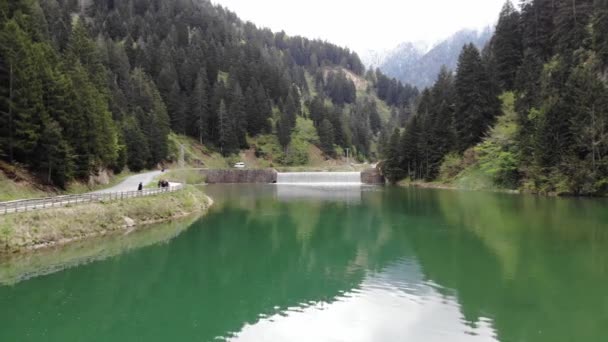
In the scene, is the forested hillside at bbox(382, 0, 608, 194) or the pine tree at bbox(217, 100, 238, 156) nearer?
the forested hillside at bbox(382, 0, 608, 194)

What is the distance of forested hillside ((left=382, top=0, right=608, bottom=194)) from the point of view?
58094mm

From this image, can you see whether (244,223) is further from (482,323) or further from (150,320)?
(482,323)

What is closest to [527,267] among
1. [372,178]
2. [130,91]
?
[372,178]

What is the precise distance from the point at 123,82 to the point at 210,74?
3970 cm

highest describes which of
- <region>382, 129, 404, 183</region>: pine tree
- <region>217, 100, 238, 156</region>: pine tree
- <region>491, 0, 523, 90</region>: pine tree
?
<region>491, 0, 523, 90</region>: pine tree

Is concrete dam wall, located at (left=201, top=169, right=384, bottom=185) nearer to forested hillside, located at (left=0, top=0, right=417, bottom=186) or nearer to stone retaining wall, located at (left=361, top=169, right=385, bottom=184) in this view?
stone retaining wall, located at (left=361, top=169, right=385, bottom=184)

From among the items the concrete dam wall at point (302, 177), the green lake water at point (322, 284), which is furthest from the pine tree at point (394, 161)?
the green lake water at point (322, 284)

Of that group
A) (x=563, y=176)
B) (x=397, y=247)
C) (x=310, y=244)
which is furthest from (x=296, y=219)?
(x=563, y=176)

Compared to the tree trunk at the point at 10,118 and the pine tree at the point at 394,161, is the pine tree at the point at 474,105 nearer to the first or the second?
the pine tree at the point at 394,161

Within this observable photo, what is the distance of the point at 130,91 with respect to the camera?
10388cm

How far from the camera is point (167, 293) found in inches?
800

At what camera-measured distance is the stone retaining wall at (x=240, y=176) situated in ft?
342

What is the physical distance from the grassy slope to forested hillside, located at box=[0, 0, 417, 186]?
8843mm

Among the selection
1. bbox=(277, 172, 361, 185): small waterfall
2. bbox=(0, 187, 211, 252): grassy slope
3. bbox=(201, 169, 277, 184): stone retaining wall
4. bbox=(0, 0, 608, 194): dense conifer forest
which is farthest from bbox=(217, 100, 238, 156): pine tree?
bbox=(0, 187, 211, 252): grassy slope
